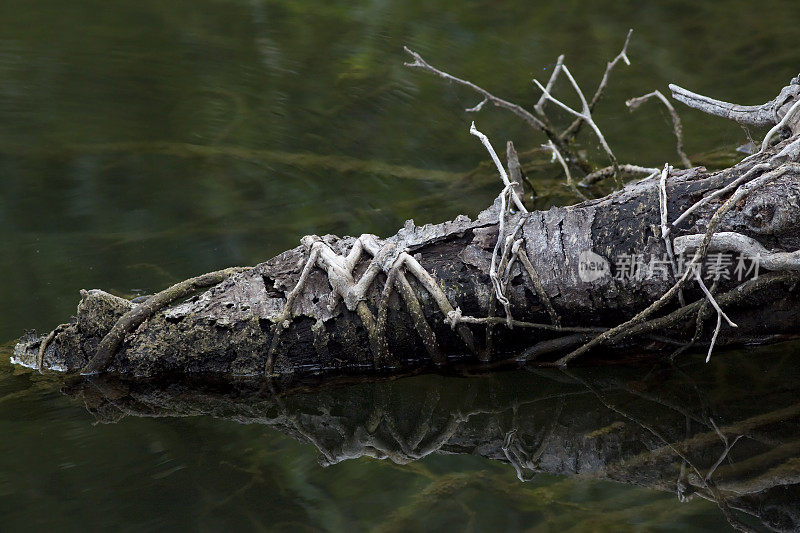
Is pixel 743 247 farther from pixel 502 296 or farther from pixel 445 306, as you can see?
pixel 445 306

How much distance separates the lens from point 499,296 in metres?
2.30

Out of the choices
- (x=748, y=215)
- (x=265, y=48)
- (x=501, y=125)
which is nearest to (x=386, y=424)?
(x=748, y=215)

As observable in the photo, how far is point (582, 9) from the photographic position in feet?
18.0

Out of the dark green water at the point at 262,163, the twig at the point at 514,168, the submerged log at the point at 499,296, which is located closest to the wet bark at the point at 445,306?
the submerged log at the point at 499,296

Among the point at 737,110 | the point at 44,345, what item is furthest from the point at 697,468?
the point at 44,345

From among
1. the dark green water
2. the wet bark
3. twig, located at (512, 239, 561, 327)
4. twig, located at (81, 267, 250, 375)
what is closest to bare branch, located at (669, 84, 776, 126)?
the wet bark

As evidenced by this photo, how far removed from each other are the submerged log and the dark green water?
14cm

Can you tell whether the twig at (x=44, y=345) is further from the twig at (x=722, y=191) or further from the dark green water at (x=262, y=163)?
the twig at (x=722, y=191)

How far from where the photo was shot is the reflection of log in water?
6.12 ft

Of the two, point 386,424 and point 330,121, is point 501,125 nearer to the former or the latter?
point 330,121

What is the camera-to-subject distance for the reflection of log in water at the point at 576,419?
1866 millimetres

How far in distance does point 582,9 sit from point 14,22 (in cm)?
338

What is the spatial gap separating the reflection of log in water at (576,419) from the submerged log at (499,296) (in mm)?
87

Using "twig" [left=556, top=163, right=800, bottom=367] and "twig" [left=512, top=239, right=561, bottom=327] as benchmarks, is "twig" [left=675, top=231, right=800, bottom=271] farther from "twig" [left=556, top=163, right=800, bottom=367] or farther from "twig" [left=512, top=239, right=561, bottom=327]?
"twig" [left=512, top=239, right=561, bottom=327]
